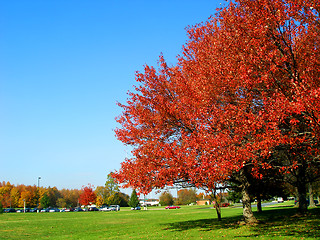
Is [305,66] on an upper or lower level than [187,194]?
upper

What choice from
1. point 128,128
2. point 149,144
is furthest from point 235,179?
point 128,128

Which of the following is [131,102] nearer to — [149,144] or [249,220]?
[149,144]

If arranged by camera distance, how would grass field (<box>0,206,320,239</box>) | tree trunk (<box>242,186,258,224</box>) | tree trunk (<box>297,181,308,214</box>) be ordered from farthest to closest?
1. tree trunk (<box>297,181,308,214</box>)
2. tree trunk (<box>242,186,258,224</box>)
3. grass field (<box>0,206,320,239</box>)

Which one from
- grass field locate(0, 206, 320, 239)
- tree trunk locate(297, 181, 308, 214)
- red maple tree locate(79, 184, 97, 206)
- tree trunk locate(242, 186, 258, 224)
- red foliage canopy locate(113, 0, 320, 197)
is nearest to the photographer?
red foliage canopy locate(113, 0, 320, 197)

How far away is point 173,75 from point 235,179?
8.31m

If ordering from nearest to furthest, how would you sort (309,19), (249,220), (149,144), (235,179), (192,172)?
(309,19), (192,172), (149,144), (249,220), (235,179)

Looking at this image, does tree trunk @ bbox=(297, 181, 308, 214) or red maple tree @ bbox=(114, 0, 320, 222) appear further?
tree trunk @ bbox=(297, 181, 308, 214)

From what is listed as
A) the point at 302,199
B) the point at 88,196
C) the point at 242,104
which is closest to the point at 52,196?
the point at 88,196

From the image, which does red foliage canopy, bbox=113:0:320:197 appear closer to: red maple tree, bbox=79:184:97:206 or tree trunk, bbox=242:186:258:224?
tree trunk, bbox=242:186:258:224

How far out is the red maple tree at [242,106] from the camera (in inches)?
459

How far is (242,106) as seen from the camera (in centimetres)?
1434

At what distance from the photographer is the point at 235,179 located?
19.8 metres

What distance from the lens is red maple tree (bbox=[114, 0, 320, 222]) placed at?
11.7 meters

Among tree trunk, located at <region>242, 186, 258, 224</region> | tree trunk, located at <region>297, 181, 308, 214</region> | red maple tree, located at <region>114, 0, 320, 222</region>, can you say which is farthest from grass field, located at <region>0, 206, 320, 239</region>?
red maple tree, located at <region>114, 0, 320, 222</region>
